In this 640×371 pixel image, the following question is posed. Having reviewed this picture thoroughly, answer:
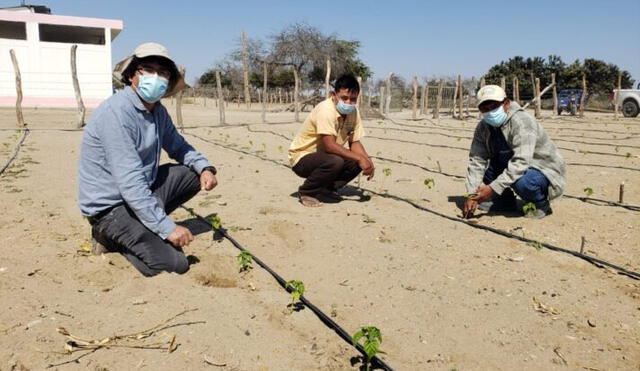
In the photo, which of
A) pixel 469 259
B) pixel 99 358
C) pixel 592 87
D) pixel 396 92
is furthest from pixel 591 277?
pixel 592 87

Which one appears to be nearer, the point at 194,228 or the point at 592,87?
the point at 194,228

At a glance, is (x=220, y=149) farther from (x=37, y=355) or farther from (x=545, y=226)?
(x=37, y=355)

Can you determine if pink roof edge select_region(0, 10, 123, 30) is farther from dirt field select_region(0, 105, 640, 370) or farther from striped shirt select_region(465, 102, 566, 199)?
striped shirt select_region(465, 102, 566, 199)

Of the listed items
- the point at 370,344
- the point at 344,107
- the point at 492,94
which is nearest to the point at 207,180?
the point at 344,107

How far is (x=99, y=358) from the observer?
2.02m

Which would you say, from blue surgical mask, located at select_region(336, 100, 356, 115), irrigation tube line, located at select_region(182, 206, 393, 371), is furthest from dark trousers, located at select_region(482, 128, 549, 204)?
irrigation tube line, located at select_region(182, 206, 393, 371)

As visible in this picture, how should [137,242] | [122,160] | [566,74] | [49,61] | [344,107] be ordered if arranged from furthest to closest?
[566,74] → [49,61] → [344,107] → [137,242] → [122,160]

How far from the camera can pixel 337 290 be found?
2.79 meters

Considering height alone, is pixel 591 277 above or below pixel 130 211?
below

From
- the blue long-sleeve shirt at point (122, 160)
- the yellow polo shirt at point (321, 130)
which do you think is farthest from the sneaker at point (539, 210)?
the blue long-sleeve shirt at point (122, 160)

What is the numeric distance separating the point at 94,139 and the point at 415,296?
6.16 ft

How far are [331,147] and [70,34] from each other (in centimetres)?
2535

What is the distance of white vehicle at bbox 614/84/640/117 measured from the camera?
19.2 m

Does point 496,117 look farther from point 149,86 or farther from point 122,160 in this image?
point 122,160
